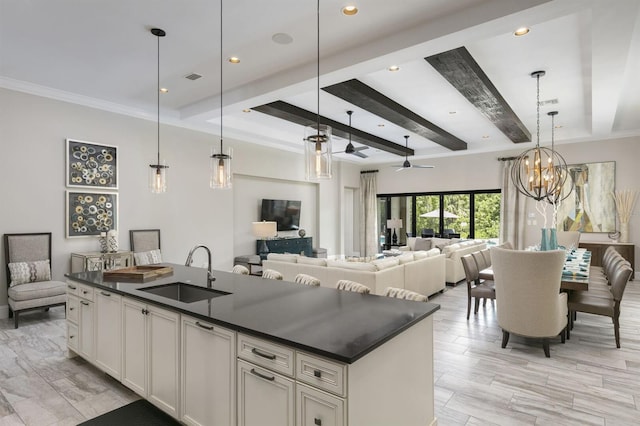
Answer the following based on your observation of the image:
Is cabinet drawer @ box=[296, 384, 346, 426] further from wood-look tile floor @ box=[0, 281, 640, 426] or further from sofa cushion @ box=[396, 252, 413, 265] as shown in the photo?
sofa cushion @ box=[396, 252, 413, 265]

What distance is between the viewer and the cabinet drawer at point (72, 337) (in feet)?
11.0

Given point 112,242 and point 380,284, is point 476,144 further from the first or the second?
point 112,242

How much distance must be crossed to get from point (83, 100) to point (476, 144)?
8.41 metres

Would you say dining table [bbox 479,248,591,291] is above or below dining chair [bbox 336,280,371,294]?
below

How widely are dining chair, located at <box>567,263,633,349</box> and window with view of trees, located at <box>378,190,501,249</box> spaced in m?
5.69

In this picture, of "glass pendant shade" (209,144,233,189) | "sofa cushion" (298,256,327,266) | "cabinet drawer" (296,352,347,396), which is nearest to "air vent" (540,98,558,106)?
"sofa cushion" (298,256,327,266)

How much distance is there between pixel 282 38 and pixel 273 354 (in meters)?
3.18

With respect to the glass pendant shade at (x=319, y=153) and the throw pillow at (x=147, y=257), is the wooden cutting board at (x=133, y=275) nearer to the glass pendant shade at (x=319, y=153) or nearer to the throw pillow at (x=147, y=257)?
the glass pendant shade at (x=319, y=153)

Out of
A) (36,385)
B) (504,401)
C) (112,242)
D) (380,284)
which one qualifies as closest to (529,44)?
(380,284)

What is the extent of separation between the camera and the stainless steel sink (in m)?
2.86

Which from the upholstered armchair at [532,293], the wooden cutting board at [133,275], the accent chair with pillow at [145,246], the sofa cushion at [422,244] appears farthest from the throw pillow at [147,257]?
the sofa cushion at [422,244]

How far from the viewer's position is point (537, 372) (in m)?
3.29

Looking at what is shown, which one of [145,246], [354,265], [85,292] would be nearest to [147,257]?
[145,246]

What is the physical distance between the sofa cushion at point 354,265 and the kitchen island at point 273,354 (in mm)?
2104
